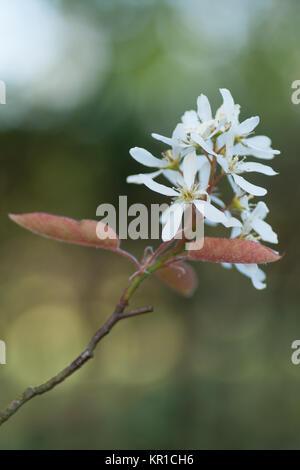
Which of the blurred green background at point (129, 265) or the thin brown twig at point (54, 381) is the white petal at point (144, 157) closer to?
the thin brown twig at point (54, 381)

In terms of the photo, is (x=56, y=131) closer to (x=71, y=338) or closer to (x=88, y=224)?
(x=71, y=338)

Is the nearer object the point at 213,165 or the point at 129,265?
the point at 213,165

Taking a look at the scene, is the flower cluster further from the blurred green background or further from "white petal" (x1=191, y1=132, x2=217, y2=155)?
the blurred green background

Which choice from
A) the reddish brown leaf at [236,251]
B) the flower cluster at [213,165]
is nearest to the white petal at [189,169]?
the flower cluster at [213,165]

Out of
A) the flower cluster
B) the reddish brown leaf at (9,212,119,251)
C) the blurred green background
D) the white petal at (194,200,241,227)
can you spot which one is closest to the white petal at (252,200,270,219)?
the flower cluster

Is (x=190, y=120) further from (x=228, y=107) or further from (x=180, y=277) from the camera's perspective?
(x=180, y=277)

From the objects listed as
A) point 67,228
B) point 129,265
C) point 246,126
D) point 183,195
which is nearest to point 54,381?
point 67,228
